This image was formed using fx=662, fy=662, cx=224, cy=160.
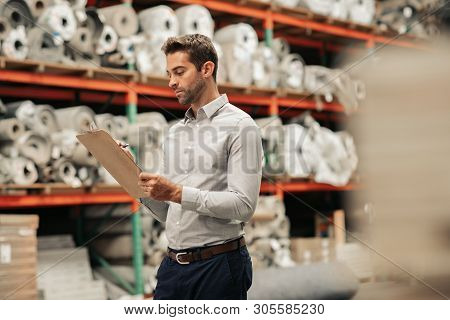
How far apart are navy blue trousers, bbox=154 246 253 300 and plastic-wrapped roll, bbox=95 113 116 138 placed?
341 cm

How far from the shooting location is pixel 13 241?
4.68 meters

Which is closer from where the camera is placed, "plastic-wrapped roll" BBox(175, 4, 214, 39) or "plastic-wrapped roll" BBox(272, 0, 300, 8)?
"plastic-wrapped roll" BBox(175, 4, 214, 39)

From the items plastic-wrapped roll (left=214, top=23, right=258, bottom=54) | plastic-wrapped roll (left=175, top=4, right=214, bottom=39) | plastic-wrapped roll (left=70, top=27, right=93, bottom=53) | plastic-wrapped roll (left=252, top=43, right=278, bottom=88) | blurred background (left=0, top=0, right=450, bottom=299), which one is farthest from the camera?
plastic-wrapped roll (left=252, top=43, right=278, bottom=88)

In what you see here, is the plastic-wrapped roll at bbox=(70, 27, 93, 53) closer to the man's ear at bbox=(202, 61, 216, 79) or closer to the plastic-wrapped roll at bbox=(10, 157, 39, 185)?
the plastic-wrapped roll at bbox=(10, 157, 39, 185)

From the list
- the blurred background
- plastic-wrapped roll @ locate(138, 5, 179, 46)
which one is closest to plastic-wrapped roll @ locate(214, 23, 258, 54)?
the blurred background

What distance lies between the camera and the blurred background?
8.11 feet

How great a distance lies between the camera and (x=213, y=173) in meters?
2.13

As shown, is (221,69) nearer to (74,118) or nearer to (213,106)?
(74,118)

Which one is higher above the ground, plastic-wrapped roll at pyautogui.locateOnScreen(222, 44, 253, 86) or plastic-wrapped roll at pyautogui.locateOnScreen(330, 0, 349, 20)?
plastic-wrapped roll at pyautogui.locateOnScreen(330, 0, 349, 20)

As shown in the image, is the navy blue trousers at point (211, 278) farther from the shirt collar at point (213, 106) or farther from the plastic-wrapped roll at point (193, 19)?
the plastic-wrapped roll at point (193, 19)

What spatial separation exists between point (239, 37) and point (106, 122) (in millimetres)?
1837

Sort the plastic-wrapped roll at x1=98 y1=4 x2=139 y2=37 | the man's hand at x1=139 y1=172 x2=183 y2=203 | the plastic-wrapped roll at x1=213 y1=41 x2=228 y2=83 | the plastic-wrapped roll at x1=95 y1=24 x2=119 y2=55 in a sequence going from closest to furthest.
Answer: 1. the man's hand at x1=139 y1=172 x2=183 y2=203
2. the plastic-wrapped roll at x1=95 y1=24 x2=119 y2=55
3. the plastic-wrapped roll at x1=98 y1=4 x2=139 y2=37
4. the plastic-wrapped roll at x1=213 y1=41 x2=228 y2=83
